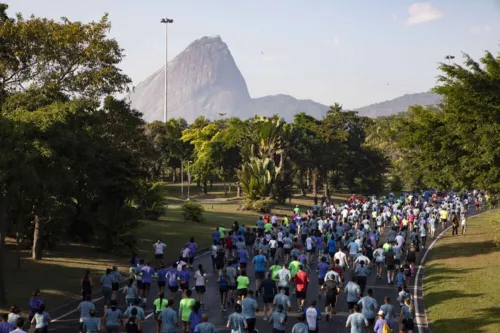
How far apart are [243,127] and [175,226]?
29.9 m

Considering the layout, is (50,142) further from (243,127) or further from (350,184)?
(350,184)

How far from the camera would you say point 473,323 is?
15844 millimetres

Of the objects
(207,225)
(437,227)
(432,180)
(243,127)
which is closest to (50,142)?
(432,180)

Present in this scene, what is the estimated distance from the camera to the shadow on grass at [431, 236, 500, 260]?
91.4 ft

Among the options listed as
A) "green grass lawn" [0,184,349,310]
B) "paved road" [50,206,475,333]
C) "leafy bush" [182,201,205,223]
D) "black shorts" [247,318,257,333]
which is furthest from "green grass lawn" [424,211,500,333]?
"leafy bush" [182,201,205,223]

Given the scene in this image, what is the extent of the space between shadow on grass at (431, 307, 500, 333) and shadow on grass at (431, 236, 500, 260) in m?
10.6

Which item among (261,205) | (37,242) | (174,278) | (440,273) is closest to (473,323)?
(440,273)

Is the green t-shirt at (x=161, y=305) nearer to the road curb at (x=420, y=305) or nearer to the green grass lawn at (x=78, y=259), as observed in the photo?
the green grass lawn at (x=78, y=259)

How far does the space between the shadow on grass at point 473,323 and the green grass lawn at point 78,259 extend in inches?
432

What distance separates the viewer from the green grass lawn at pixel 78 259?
65.0ft

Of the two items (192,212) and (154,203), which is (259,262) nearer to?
(154,203)

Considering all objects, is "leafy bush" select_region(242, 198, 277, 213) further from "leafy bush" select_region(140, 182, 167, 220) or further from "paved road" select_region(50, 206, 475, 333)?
"paved road" select_region(50, 206, 475, 333)

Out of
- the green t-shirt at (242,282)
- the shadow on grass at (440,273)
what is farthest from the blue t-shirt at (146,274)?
the shadow on grass at (440,273)

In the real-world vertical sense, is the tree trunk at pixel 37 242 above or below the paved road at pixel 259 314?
above
